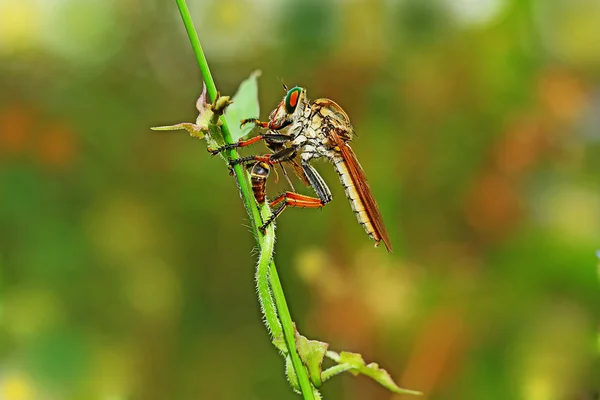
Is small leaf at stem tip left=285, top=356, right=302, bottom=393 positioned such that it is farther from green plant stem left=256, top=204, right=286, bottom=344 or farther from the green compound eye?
the green compound eye

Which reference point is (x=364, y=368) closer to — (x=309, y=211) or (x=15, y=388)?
(x=15, y=388)

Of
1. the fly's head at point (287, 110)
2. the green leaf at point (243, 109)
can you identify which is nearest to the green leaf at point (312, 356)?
the green leaf at point (243, 109)

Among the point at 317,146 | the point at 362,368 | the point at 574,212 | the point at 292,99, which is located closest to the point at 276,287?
the point at 362,368

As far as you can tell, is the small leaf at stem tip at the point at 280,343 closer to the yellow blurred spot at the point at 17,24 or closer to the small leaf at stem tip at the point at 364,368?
the small leaf at stem tip at the point at 364,368

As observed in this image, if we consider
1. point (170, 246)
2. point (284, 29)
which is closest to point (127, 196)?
point (170, 246)

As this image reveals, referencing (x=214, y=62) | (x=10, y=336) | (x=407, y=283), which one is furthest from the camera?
(x=214, y=62)

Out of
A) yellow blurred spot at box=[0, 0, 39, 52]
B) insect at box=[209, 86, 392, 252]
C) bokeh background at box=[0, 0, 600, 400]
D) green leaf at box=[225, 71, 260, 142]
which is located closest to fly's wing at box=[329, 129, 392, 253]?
insect at box=[209, 86, 392, 252]

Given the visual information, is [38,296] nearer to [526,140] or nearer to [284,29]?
[284,29]

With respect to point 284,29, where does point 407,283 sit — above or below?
below
